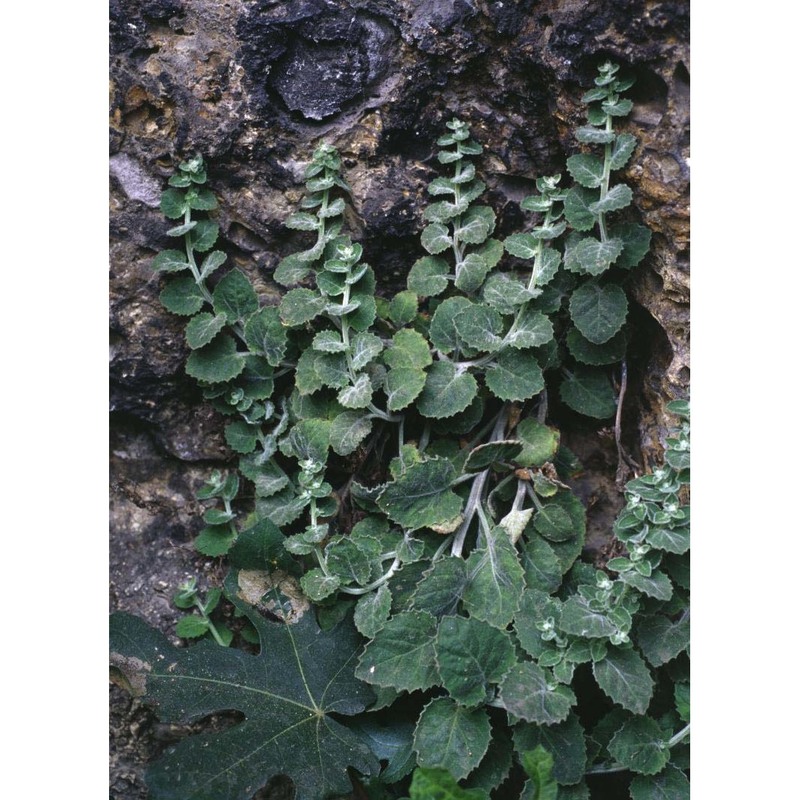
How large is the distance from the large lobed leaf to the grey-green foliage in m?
0.06

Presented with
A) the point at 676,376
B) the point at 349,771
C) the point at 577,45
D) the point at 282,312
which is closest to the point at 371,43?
the point at 577,45

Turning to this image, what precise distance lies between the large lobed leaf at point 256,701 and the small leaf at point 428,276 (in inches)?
25.4

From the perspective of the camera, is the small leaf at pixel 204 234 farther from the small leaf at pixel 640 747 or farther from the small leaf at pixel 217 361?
the small leaf at pixel 640 747

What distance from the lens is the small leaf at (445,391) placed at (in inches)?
64.0

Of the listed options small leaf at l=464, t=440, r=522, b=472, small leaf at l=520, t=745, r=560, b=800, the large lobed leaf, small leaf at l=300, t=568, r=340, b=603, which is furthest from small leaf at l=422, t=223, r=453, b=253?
small leaf at l=520, t=745, r=560, b=800

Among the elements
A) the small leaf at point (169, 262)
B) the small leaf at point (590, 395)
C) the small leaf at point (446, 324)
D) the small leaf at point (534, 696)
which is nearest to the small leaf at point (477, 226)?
the small leaf at point (446, 324)

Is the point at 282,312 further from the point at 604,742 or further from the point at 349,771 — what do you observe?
the point at 604,742

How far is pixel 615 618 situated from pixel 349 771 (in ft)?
1.87

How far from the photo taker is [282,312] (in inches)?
66.2

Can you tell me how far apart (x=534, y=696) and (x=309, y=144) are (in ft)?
3.49

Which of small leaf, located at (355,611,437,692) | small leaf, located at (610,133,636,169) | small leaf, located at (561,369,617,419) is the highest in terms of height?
small leaf, located at (610,133,636,169)

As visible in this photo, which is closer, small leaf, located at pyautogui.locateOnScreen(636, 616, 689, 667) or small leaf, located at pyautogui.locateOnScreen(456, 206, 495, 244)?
small leaf, located at pyautogui.locateOnScreen(636, 616, 689, 667)

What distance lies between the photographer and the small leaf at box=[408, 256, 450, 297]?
1.71 metres

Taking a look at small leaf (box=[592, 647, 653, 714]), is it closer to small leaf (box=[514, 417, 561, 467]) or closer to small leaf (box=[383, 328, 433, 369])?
small leaf (box=[514, 417, 561, 467])
